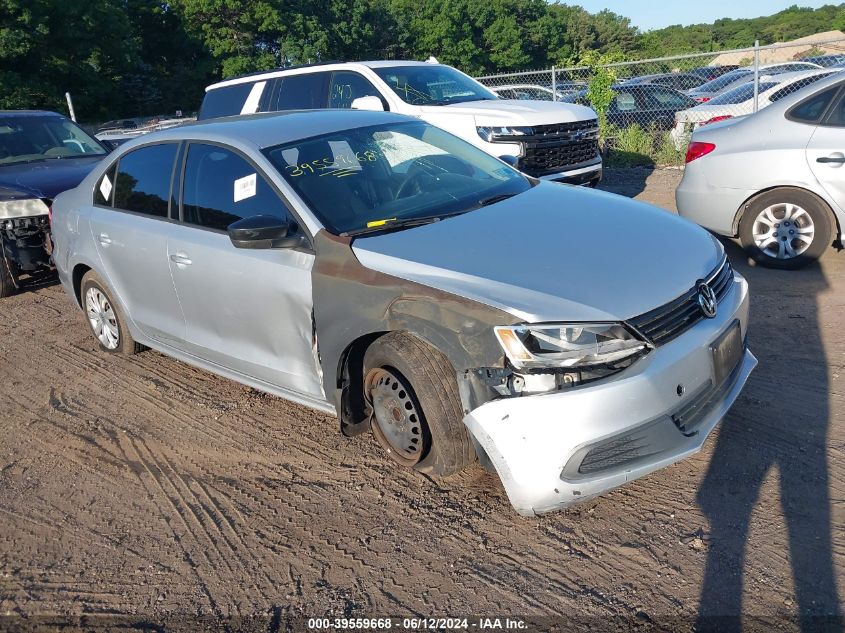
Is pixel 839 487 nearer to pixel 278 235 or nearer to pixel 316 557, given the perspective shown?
pixel 316 557

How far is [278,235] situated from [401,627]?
1.93 metres

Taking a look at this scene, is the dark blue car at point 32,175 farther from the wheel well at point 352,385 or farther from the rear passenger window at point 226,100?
the wheel well at point 352,385

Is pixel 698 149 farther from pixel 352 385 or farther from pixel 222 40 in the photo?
pixel 222 40

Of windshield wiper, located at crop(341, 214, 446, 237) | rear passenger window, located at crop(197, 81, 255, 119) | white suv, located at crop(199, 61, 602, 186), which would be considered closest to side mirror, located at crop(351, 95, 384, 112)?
white suv, located at crop(199, 61, 602, 186)

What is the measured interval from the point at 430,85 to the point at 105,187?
521 centimetres

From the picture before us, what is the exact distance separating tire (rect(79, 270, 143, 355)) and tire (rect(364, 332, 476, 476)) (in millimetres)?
2607

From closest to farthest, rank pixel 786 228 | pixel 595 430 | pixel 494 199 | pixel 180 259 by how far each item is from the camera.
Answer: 1. pixel 595 430
2. pixel 494 199
3. pixel 180 259
4. pixel 786 228

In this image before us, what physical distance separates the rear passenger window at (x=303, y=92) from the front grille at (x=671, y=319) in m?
7.18

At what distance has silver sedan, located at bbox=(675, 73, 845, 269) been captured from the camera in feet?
19.4

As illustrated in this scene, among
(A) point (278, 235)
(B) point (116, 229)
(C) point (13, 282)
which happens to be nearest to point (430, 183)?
(A) point (278, 235)

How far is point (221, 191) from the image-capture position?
4352 millimetres

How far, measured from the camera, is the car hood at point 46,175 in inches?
297

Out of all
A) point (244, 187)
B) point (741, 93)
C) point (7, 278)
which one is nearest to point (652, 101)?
point (741, 93)

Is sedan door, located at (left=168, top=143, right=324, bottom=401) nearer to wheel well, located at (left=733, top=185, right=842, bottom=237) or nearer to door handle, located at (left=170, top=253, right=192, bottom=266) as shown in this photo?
door handle, located at (left=170, top=253, right=192, bottom=266)
